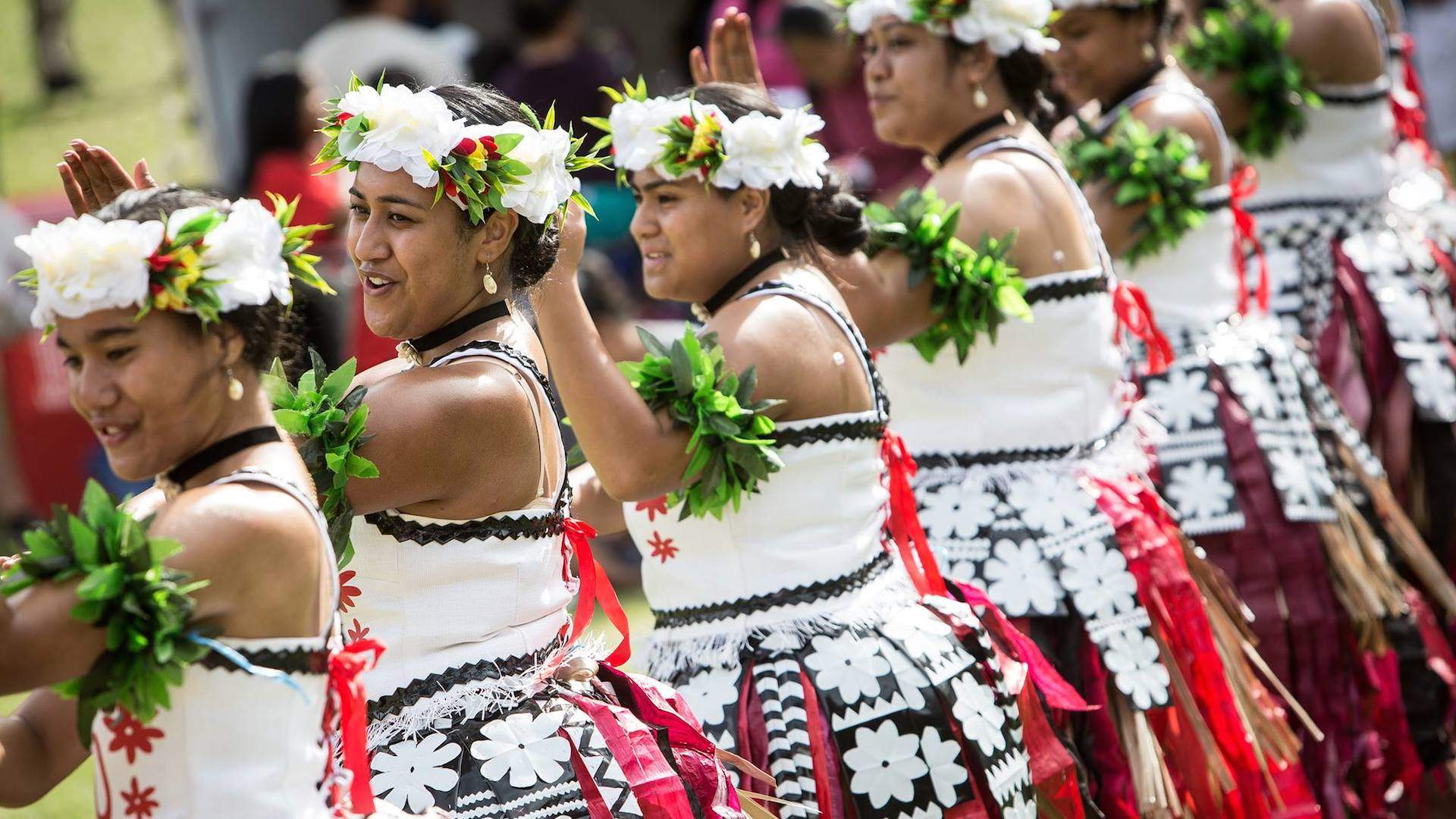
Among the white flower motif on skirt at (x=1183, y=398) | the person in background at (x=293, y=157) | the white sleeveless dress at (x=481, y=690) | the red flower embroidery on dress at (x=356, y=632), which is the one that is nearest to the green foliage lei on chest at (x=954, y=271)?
the white flower motif on skirt at (x=1183, y=398)

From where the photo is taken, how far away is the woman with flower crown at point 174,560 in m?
2.03

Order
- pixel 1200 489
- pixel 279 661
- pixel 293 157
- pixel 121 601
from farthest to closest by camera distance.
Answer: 1. pixel 293 157
2. pixel 1200 489
3. pixel 279 661
4. pixel 121 601

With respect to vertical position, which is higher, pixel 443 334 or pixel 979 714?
pixel 443 334

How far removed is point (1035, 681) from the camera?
3500mm

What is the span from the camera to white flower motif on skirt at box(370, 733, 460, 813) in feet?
8.29

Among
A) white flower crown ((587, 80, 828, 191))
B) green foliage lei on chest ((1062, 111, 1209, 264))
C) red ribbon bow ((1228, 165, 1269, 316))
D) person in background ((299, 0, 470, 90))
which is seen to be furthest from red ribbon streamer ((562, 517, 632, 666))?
person in background ((299, 0, 470, 90))

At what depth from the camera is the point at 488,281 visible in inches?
109

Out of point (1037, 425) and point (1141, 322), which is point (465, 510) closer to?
point (1037, 425)

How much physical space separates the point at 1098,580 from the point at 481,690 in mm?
1660

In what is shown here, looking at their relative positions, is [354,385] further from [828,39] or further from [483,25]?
[483,25]

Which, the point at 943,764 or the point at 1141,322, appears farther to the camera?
the point at 1141,322

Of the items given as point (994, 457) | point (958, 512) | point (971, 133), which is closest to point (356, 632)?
point (958, 512)

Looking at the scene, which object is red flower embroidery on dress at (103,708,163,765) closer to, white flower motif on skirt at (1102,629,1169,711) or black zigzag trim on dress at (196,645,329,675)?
black zigzag trim on dress at (196,645,329,675)

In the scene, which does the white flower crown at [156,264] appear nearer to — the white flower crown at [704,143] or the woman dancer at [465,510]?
the woman dancer at [465,510]
